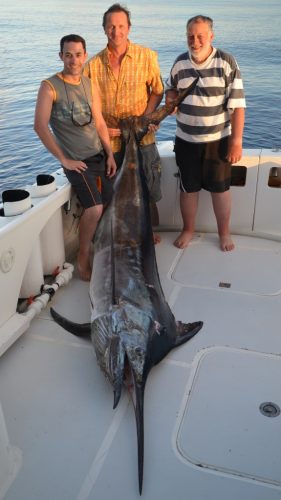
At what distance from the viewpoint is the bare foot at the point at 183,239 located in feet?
11.5

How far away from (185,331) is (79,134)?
1317mm

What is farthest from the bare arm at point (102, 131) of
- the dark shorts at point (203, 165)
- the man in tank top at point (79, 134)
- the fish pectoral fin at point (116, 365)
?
the fish pectoral fin at point (116, 365)

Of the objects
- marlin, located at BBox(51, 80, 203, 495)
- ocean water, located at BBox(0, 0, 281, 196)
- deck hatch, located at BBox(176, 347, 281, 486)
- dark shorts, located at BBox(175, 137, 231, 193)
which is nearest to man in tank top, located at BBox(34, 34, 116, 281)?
marlin, located at BBox(51, 80, 203, 495)

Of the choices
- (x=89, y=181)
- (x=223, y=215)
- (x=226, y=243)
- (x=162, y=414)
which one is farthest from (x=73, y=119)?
(x=162, y=414)

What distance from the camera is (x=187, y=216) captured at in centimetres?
Result: 351

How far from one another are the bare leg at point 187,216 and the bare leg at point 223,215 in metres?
0.16

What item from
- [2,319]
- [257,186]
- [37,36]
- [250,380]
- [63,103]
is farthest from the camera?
[37,36]

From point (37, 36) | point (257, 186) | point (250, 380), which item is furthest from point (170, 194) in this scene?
point (37, 36)

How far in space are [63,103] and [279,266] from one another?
5.71ft

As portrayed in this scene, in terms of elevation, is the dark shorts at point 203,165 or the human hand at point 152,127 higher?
the human hand at point 152,127

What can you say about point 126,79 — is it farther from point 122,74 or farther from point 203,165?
point 203,165

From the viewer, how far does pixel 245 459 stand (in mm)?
1798

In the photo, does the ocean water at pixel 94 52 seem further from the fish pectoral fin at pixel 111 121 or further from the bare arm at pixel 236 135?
the bare arm at pixel 236 135

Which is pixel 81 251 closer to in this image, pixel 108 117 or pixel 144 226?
pixel 144 226
